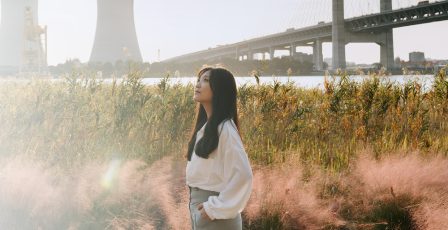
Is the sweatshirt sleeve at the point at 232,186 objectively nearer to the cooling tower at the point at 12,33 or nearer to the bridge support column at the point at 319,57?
the bridge support column at the point at 319,57

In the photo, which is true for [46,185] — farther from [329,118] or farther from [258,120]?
[329,118]

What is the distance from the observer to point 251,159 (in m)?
5.68

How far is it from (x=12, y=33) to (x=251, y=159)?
12208cm

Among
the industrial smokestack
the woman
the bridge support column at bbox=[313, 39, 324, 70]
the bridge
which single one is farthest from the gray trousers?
the industrial smokestack

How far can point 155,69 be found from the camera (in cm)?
4103

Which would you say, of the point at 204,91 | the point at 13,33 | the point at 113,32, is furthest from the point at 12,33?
the point at 204,91

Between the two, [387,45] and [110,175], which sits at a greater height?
[387,45]

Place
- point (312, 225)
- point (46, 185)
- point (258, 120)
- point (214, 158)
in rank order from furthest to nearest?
point (258, 120) < point (46, 185) < point (312, 225) < point (214, 158)

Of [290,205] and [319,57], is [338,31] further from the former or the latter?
[290,205]

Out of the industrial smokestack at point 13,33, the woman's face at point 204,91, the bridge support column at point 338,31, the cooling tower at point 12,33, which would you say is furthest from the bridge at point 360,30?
the cooling tower at point 12,33

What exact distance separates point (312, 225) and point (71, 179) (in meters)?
2.29

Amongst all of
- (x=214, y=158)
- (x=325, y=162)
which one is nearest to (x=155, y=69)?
(x=325, y=162)

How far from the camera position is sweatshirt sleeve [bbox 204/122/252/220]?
2.15 meters

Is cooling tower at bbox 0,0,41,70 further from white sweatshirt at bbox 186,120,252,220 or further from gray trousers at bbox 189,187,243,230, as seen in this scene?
white sweatshirt at bbox 186,120,252,220
